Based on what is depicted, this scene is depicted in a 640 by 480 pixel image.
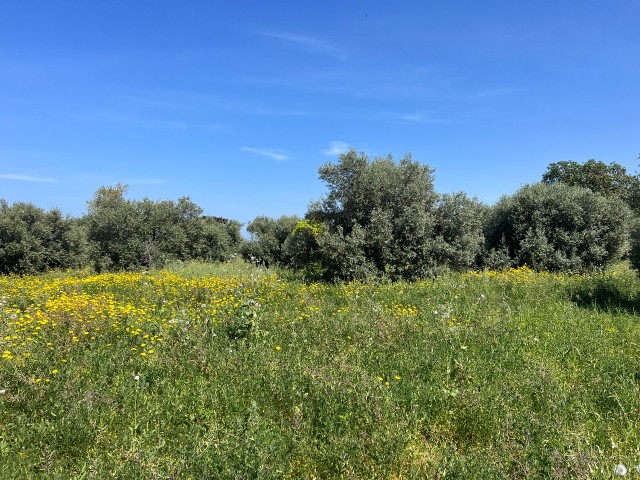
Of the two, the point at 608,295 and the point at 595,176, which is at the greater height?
the point at 595,176

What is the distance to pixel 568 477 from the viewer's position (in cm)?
318

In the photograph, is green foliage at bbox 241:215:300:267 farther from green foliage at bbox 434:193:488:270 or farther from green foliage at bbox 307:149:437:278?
green foliage at bbox 434:193:488:270

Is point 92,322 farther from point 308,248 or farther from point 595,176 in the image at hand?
point 595,176

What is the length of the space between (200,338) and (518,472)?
4.46 metres

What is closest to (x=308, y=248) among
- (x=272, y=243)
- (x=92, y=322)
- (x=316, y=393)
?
(x=92, y=322)

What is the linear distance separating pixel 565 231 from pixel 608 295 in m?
7.44

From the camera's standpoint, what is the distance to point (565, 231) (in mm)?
16844

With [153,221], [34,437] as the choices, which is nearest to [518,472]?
[34,437]

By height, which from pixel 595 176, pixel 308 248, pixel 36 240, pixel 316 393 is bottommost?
pixel 316 393

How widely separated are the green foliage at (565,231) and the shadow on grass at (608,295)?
4.63m

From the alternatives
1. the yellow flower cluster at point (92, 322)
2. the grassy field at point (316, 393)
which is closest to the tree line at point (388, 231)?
the yellow flower cluster at point (92, 322)

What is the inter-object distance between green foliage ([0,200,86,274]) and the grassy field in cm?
1822

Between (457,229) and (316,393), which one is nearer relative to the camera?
(316,393)

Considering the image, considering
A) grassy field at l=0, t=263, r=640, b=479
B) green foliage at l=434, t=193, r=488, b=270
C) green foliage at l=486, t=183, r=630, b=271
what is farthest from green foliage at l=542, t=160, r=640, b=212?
grassy field at l=0, t=263, r=640, b=479
